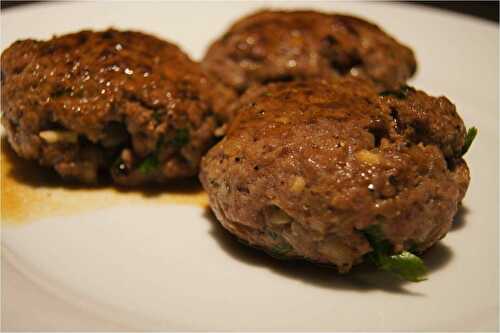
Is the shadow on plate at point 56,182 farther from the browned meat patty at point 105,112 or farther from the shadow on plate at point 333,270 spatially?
the shadow on plate at point 333,270

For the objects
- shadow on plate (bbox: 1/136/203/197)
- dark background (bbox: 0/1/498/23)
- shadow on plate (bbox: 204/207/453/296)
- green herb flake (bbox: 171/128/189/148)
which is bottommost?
shadow on plate (bbox: 1/136/203/197)

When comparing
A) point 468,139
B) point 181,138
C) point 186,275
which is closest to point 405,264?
Answer: point 468,139

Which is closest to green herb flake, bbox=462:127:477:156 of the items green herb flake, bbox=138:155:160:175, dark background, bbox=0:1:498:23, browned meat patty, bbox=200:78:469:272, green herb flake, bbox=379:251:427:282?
browned meat patty, bbox=200:78:469:272

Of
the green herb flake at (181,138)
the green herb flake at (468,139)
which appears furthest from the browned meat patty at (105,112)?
the green herb flake at (468,139)

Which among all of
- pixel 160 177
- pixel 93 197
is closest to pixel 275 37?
pixel 160 177

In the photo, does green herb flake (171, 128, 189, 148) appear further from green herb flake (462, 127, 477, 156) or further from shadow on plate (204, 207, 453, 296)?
green herb flake (462, 127, 477, 156)

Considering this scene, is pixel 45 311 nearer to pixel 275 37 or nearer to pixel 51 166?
pixel 51 166

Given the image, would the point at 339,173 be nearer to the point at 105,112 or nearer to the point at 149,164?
the point at 149,164
